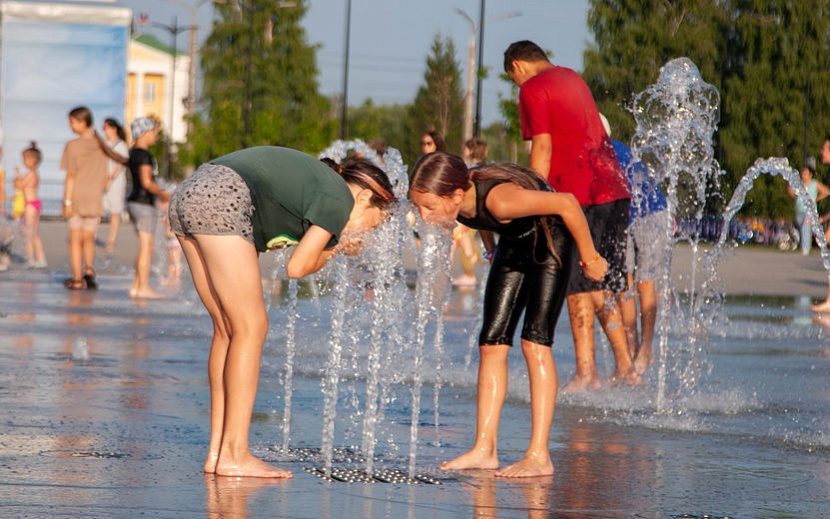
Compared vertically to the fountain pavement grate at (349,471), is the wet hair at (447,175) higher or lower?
higher

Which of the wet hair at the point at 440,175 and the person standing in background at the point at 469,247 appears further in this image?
the person standing in background at the point at 469,247

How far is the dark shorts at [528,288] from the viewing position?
213 inches

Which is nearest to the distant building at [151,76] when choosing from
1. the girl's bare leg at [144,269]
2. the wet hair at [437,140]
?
the girl's bare leg at [144,269]

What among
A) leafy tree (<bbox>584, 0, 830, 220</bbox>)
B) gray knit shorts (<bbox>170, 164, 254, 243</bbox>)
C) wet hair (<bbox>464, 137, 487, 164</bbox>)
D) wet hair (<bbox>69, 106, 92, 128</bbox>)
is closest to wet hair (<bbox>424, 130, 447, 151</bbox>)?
wet hair (<bbox>464, 137, 487, 164</bbox>)

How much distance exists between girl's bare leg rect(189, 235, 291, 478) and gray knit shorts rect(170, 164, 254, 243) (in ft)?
0.12

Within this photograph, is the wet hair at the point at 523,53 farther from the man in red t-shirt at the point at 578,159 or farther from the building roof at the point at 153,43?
the building roof at the point at 153,43

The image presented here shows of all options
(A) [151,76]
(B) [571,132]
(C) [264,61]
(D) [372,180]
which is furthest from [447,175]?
(A) [151,76]

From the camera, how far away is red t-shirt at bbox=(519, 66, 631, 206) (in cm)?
695

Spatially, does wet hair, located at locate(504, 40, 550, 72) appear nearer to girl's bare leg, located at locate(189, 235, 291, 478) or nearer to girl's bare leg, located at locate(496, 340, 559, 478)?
girl's bare leg, located at locate(496, 340, 559, 478)

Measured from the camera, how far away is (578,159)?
23.3 feet

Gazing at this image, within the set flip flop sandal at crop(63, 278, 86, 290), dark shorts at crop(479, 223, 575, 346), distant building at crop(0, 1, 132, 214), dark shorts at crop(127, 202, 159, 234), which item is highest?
distant building at crop(0, 1, 132, 214)

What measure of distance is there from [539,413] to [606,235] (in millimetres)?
2211

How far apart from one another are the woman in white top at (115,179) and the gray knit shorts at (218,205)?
30.1 feet

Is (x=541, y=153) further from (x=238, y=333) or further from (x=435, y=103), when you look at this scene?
(x=435, y=103)
